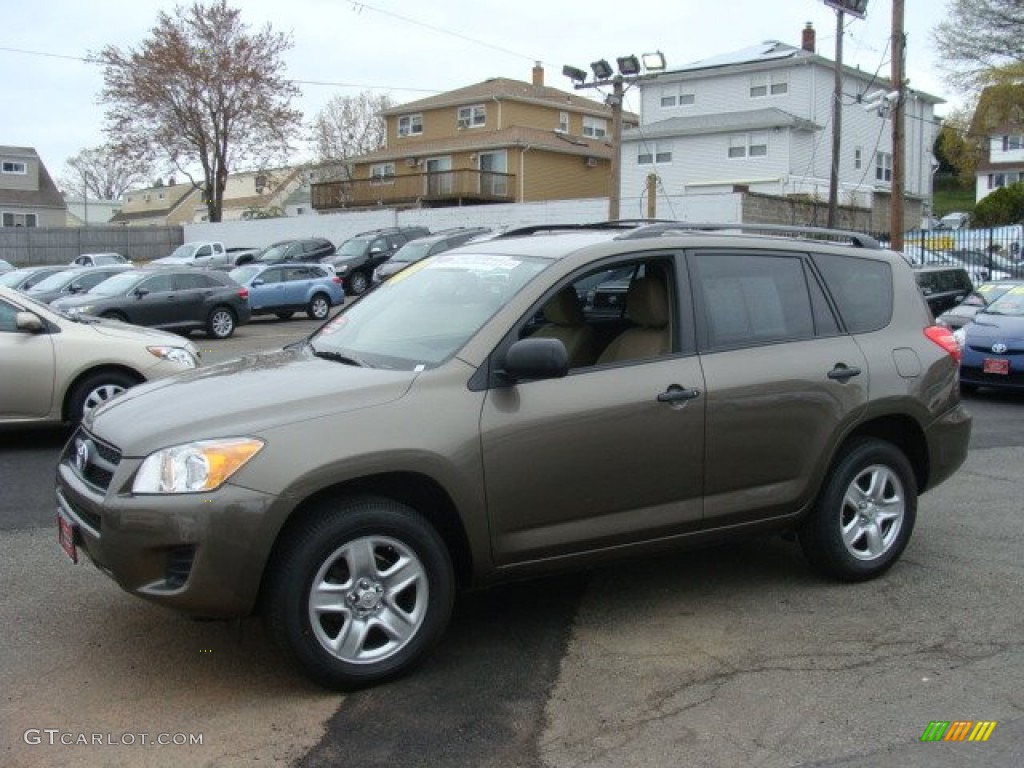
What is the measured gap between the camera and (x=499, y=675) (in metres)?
4.32

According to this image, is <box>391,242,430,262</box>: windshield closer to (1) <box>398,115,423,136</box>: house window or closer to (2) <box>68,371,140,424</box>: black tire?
(2) <box>68,371,140,424</box>: black tire

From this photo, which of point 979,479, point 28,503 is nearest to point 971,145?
point 979,479

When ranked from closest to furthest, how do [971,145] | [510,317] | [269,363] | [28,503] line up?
[510,317] → [269,363] → [28,503] → [971,145]

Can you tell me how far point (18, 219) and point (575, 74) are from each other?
45274mm

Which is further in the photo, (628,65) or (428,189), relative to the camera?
(428,189)

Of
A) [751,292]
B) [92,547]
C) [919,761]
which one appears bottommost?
[919,761]

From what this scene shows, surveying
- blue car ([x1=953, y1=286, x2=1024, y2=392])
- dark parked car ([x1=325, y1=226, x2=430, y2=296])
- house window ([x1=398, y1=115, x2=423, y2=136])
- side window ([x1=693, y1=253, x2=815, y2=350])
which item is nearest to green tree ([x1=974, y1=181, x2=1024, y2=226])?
dark parked car ([x1=325, y1=226, x2=430, y2=296])

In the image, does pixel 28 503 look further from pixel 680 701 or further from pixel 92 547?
pixel 680 701

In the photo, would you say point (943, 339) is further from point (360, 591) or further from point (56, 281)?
point (56, 281)

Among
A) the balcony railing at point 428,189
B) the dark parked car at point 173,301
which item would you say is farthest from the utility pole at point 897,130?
the balcony railing at point 428,189

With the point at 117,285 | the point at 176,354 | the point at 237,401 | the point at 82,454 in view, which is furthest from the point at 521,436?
the point at 117,285

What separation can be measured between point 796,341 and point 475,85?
168ft

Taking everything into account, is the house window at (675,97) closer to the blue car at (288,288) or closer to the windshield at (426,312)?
the blue car at (288,288)

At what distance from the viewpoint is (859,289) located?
220 inches
